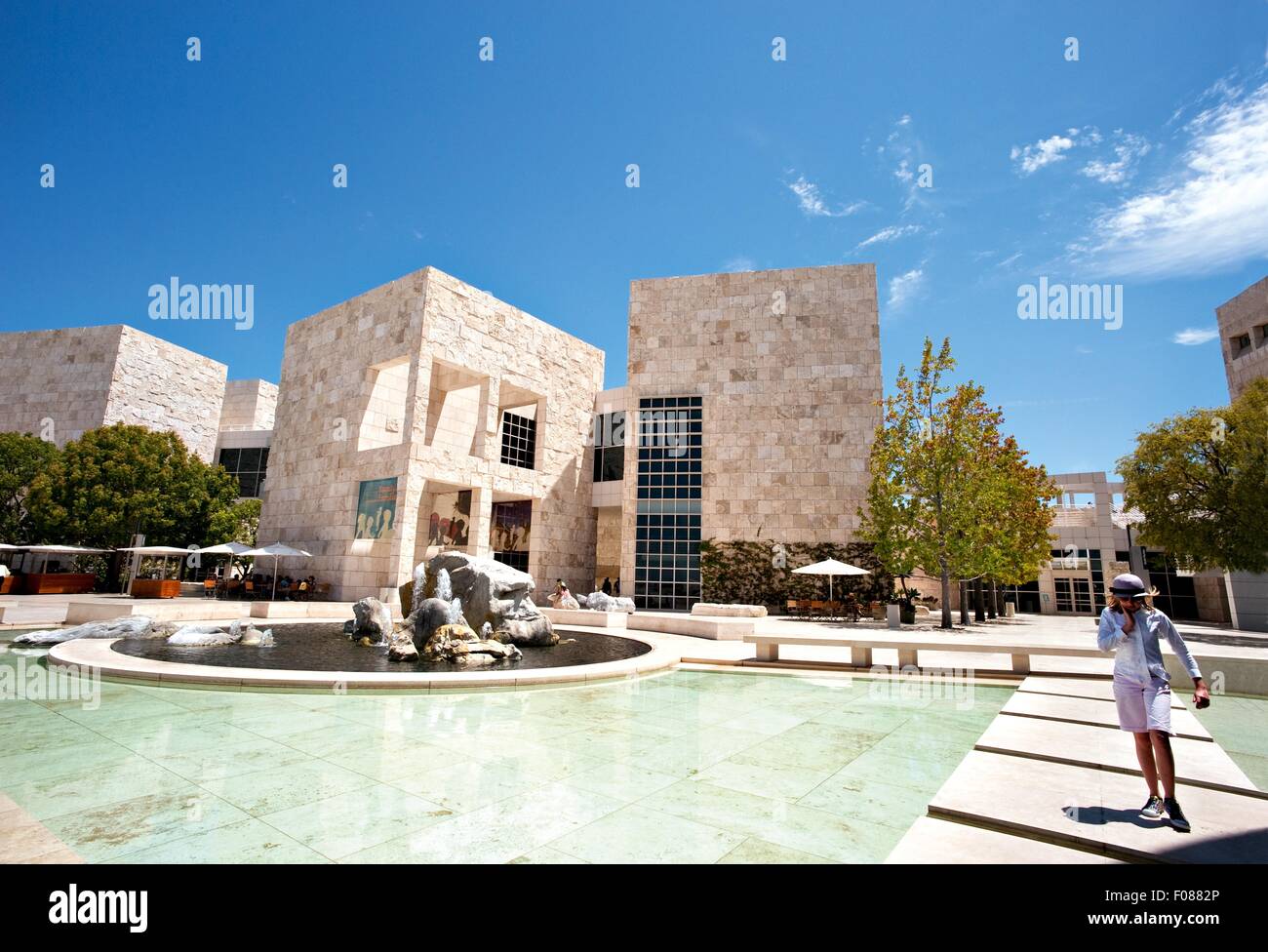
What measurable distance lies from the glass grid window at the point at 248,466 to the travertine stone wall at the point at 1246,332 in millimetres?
57537

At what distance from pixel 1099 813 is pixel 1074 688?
6.86 metres

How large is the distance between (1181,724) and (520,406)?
30.8 metres

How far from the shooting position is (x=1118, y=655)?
439cm

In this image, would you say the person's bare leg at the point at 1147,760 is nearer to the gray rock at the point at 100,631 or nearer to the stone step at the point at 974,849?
the stone step at the point at 974,849

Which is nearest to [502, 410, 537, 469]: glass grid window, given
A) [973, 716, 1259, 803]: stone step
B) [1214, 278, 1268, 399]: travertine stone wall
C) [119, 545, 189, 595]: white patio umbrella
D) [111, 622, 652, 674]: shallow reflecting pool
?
[119, 545, 189, 595]: white patio umbrella

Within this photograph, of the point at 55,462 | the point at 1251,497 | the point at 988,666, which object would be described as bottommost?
the point at 988,666

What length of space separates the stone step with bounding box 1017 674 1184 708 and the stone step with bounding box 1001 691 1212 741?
0.34 metres

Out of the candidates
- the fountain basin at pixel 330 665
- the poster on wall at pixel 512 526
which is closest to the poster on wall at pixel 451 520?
the poster on wall at pixel 512 526

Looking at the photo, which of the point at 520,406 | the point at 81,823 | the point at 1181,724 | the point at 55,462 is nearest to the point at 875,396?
the point at 520,406

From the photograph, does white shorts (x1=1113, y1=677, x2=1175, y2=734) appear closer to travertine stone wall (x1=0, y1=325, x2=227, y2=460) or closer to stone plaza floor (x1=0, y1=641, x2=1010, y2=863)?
stone plaza floor (x1=0, y1=641, x2=1010, y2=863)

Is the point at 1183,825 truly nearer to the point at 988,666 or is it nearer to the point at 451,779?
the point at 451,779

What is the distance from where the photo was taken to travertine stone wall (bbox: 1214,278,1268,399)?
85.4 ft

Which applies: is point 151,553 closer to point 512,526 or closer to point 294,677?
point 512,526
